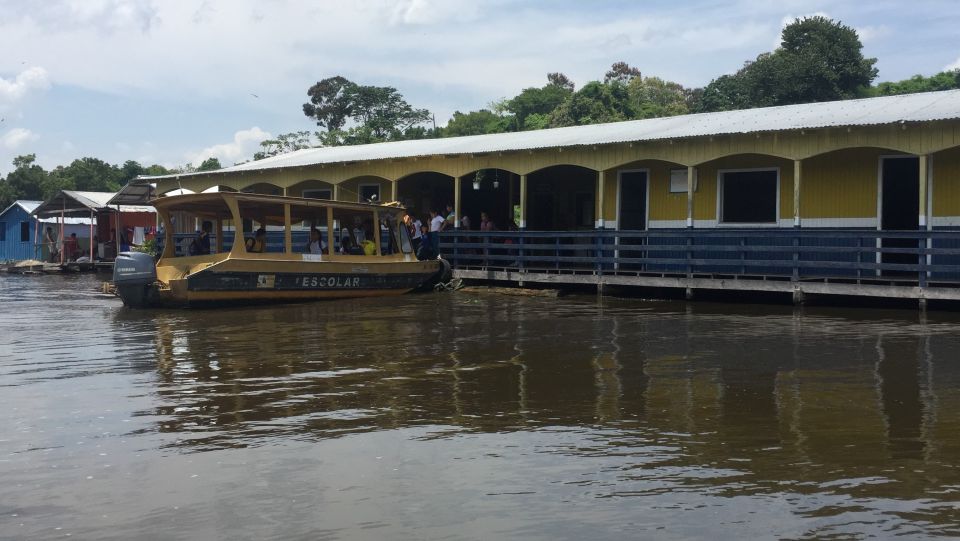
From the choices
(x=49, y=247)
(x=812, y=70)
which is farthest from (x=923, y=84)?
(x=49, y=247)

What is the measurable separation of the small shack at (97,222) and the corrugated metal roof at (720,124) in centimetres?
1154

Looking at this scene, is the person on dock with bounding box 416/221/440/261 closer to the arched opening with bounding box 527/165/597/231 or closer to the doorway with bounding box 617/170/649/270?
the arched opening with bounding box 527/165/597/231

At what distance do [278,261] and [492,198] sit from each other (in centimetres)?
934

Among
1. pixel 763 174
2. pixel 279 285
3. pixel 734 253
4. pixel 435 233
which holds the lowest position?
pixel 279 285

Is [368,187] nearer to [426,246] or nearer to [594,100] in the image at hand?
[426,246]

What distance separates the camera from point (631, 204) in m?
20.8

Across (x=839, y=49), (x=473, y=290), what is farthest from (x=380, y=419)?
(x=839, y=49)

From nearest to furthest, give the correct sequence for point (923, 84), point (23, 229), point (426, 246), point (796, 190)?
point (796, 190) < point (426, 246) < point (23, 229) < point (923, 84)

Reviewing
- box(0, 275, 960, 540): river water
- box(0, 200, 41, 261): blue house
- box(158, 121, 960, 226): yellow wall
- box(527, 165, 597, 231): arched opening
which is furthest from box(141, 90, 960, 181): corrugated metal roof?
box(0, 200, 41, 261): blue house

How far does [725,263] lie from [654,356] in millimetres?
7321

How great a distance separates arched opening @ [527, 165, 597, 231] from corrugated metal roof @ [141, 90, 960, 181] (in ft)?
3.46

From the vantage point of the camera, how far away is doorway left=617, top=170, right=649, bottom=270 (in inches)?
806

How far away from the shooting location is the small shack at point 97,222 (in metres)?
35.9

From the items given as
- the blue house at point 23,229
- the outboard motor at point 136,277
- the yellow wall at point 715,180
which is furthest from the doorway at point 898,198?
the blue house at point 23,229
